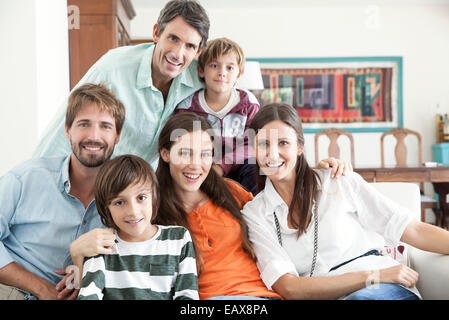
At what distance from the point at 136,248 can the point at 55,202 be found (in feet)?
1.07

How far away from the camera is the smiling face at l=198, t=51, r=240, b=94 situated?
1.70 m

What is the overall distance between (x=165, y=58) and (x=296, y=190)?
730 millimetres

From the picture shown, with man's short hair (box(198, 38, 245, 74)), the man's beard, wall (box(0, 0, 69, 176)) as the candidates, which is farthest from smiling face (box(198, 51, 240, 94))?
wall (box(0, 0, 69, 176))

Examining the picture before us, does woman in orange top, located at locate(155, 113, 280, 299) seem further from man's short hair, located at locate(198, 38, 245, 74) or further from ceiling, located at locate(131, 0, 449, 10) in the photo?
ceiling, located at locate(131, 0, 449, 10)

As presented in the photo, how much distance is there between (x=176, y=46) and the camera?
1.58 meters

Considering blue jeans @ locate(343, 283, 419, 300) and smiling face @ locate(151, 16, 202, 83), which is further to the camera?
smiling face @ locate(151, 16, 202, 83)

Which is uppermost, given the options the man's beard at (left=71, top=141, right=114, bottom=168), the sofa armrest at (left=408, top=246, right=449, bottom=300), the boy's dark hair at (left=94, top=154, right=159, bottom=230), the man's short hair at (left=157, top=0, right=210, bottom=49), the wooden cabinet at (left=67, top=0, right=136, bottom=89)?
the wooden cabinet at (left=67, top=0, right=136, bottom=89)

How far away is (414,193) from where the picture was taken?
64.2 inches

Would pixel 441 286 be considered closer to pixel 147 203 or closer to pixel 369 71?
pixel 147 203

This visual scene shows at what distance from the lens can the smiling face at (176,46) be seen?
156 cm

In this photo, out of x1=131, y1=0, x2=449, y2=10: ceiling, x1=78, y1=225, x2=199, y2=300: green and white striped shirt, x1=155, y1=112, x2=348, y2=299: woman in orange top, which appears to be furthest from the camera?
x1=131, y1=0, x2=449, y2=10: ceiling

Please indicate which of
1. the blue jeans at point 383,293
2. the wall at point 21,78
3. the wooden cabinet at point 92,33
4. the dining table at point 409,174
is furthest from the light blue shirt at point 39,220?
the dining table at point 409,174

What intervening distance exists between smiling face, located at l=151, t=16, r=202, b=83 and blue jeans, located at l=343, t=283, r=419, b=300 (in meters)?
1.02

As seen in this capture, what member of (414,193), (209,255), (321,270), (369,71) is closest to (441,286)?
(321,270)
